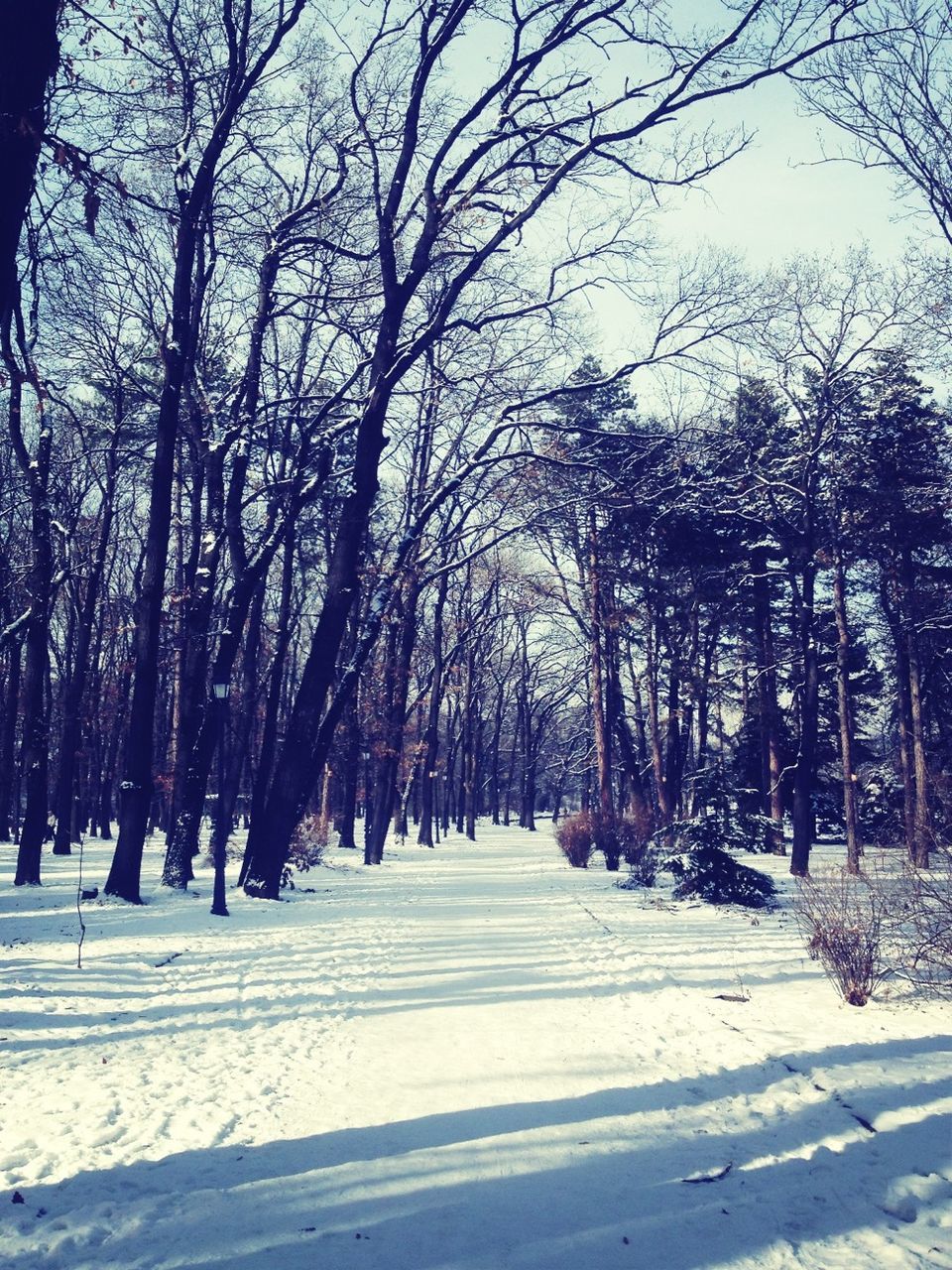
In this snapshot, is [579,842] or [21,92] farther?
[579,842]

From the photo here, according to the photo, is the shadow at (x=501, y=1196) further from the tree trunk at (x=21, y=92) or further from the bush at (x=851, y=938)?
the tree trunk at (x=21, y=92)

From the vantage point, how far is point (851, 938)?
7566mm

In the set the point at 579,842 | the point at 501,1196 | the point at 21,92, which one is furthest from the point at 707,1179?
the point at 579,842

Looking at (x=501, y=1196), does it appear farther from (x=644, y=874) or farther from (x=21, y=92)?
(x=644, y=874)

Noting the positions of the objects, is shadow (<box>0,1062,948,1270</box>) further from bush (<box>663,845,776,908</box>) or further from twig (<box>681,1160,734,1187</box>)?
bush (<box>663,845,776,908</box>)

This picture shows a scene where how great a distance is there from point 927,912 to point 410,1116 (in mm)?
4727

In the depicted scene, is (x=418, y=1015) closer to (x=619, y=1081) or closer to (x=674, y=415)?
(x=619, y=1081)

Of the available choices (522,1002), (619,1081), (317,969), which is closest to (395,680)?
(317,969)

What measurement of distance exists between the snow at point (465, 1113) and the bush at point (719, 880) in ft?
15.9

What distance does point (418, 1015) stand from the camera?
720 cm

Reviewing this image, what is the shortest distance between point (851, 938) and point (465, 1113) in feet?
14.3

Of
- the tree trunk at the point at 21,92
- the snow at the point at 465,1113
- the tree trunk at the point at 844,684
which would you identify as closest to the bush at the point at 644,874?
the tree trunk at the point at 844,684

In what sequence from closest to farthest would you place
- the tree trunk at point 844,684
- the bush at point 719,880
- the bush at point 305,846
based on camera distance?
1. the bush at point 719,880
2. the bush at point 305,846
3. the tree trunk at point 844,684

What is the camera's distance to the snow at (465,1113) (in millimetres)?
3480
